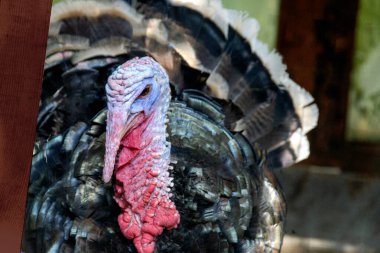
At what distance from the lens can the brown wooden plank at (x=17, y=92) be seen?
2.30m

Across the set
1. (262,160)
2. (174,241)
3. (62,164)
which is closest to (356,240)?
(262,160)

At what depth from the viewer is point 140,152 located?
2.31 metres

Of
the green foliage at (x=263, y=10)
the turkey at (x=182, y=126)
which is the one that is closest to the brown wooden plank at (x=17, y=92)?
the turkey at (x=182, y=126)

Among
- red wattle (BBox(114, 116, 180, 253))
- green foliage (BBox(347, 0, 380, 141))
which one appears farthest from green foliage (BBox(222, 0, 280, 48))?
red wattle (BBox(114, 116, 180, 253))

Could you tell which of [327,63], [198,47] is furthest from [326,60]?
[198,47]

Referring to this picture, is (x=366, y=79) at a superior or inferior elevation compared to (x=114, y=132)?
superior

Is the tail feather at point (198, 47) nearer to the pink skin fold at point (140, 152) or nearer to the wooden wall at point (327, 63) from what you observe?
the wooden wall at point (327, 63)

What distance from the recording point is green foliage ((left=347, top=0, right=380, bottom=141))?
8.68 ft

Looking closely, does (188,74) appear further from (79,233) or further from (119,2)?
(79,233)

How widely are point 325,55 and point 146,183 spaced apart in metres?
0.87

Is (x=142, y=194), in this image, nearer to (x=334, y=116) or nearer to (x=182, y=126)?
(x=182, y=126)

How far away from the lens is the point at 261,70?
2723 mm

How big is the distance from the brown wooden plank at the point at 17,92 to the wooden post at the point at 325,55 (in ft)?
3.02

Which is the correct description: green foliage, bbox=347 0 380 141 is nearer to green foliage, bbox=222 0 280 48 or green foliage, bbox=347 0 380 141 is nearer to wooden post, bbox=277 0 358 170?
wooden post, bbox=277 0 358 170
